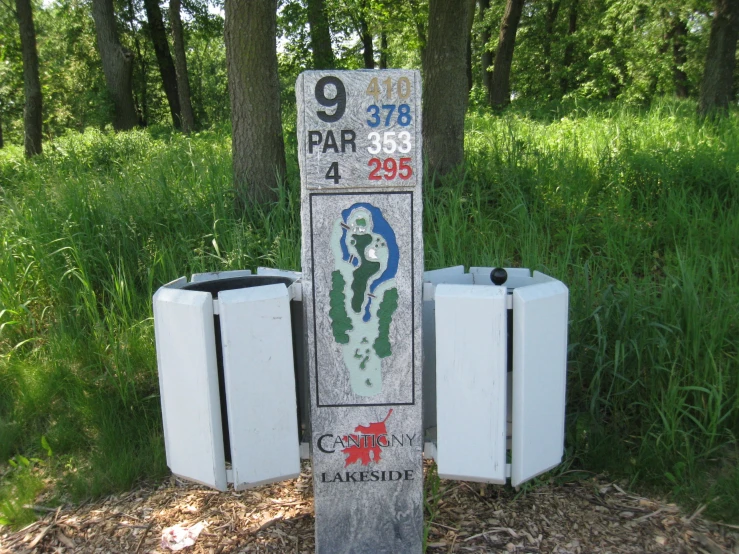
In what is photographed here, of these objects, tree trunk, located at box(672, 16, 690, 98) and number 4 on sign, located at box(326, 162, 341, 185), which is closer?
number 4 on sign, located at box(326, 162, 341, 185)

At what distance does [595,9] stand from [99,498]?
21.8m

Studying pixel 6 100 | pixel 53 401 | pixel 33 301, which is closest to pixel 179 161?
pixel 33 301

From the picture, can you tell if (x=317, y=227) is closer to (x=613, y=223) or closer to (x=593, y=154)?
(x=613, y=223)

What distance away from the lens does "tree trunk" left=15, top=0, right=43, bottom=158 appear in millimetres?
10133

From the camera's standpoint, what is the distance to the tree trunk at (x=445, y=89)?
5.47 metres

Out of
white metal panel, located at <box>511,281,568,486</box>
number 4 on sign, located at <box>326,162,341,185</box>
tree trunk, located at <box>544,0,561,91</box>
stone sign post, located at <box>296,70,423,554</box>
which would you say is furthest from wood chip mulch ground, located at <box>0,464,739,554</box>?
tree trunk, located at <box>544,0,561,91</box>

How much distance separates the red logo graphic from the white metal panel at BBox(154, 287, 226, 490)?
424 mm

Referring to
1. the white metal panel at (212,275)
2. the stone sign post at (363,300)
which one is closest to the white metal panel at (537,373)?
the stone sign post at (363,300)

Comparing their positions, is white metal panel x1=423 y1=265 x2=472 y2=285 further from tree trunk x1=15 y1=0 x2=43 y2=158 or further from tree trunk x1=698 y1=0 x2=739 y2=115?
tree trunk x1=15 y1=0 x2=43 y2=158

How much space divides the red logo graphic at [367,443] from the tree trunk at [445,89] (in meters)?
3.84

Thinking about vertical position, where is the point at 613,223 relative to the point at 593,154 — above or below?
below

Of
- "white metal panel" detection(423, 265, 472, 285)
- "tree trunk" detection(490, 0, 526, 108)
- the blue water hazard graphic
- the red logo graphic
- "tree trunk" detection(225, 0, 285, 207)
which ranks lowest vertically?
the red logo graphic

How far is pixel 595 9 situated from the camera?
65.2 feet

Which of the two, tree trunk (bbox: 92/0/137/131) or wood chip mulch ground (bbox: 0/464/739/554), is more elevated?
tree trunk (bbox: 92/0/137/131)
